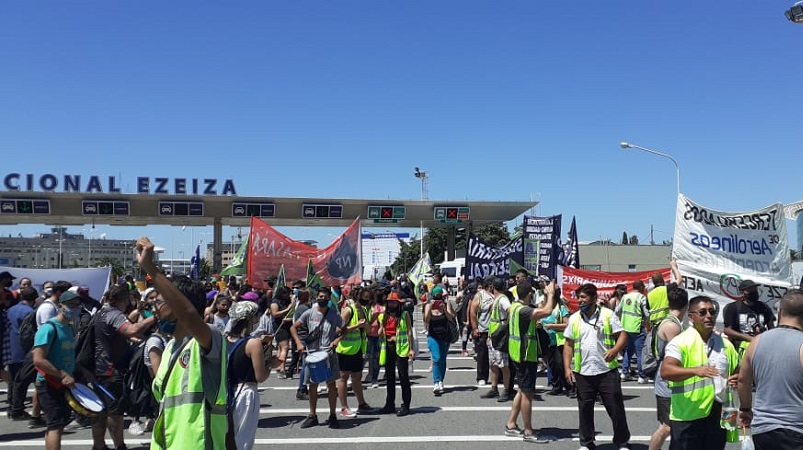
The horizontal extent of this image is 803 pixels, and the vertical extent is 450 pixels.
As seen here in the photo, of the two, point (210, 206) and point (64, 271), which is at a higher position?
point (210, 206)

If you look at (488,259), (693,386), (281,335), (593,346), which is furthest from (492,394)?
(488,259)

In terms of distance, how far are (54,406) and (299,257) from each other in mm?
10304

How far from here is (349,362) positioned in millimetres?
9141

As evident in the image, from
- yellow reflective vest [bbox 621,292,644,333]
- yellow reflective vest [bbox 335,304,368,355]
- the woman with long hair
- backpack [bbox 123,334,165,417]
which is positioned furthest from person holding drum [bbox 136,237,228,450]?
yellow reflective vest [bbox 621,292,644,333]

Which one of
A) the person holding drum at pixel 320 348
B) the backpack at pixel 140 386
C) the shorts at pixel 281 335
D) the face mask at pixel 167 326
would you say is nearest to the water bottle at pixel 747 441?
the face mask at pixel 167 326

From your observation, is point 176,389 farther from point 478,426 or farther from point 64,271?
point 64,271

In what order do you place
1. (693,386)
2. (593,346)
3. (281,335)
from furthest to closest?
(281,335) < (593,346) < (693,386)

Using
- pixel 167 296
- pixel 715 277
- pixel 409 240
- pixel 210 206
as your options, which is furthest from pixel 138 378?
pixel 409 240

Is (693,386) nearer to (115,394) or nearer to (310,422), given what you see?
(310,422)

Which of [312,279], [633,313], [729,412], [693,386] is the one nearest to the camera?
[729,412]

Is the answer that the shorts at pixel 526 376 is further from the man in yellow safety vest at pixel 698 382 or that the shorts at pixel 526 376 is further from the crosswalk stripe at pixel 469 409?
the man in yellow safety vest at pixel 698 382

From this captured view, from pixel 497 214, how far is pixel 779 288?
124 ft

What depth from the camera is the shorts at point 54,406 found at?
628 cm

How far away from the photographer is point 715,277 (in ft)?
32.9
